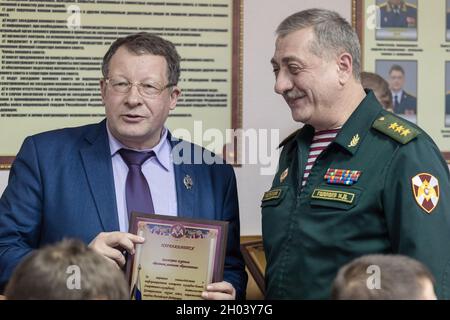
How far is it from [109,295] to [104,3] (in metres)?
2.34

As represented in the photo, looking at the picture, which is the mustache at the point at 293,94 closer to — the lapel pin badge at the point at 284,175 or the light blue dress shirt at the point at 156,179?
the lapel pin badge at the point at 284,175

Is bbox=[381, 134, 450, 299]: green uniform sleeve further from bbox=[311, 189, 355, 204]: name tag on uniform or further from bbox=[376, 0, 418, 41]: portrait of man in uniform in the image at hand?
bbox=[376, 0, 418, 41]: portrait of man in uniform

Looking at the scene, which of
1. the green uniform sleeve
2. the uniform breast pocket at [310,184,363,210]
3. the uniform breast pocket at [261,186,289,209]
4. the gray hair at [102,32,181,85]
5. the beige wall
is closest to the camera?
the green uniform sleeve

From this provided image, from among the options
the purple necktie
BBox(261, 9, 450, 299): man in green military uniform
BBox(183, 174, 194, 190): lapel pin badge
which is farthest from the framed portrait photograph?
the purple necktie

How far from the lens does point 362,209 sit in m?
2.13

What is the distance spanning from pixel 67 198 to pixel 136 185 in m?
0.25

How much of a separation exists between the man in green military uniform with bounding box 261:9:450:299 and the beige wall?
3.85ft

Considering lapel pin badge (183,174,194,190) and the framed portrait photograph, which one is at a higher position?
the framed portrait photograph

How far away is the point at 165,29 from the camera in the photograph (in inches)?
142

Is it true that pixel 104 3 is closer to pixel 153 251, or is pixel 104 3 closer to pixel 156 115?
pixel 156 115

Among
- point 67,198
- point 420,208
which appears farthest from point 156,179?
point 420,208

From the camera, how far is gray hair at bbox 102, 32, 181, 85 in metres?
2.52

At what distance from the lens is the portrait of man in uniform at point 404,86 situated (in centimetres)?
385

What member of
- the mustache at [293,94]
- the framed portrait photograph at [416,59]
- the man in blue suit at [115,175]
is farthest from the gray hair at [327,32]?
the framed portrait photograph at [416,59]
